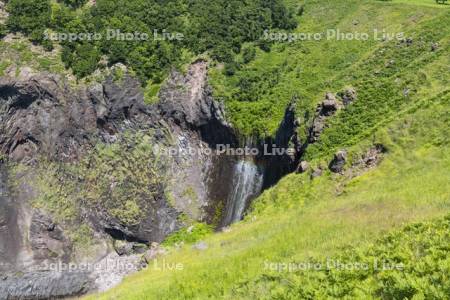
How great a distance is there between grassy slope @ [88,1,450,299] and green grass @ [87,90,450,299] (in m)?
0.07

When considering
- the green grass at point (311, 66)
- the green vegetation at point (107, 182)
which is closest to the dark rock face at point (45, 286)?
the green vegetation at point (107, 182)

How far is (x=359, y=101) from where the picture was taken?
4269cm

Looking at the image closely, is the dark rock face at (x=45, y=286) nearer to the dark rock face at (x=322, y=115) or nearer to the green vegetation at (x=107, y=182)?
the green vegetation at (x=107, y=182)

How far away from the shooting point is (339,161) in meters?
35.5

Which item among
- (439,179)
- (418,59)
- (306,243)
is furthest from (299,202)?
(418,59)

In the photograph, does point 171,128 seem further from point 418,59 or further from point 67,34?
point 418,59

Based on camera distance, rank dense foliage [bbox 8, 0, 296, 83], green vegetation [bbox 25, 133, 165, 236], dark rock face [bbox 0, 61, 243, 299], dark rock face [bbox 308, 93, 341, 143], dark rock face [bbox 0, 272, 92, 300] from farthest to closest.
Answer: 1. dense foliage [bbox 8, 0, 296, 83]
2. green vegetation [bbox 25, 133, 165, 236]
3. dark rock face [bbox 0, 61, 243, 299]
4. dark rock face [bbox 0, 272, 92, 300]
5. dark rock face [bbox 308, 93, 341, 143]

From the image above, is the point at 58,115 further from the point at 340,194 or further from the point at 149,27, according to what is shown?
the point at 340,194

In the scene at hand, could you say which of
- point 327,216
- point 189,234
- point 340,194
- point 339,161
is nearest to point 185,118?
point 189,234

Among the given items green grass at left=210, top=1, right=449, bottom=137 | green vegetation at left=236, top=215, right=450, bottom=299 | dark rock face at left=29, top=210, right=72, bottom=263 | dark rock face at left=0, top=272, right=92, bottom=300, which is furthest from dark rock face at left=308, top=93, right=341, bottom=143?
dark rock face at left=29, top=210, right=72, bottom=263

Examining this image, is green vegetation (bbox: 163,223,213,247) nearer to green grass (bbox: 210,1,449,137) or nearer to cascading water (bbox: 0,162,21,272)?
green grass (bbox: 210,1,449,137)

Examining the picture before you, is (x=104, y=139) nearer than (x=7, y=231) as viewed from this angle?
No

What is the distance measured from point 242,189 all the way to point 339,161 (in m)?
18.7

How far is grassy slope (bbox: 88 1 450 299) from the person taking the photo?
1895 centimetres
